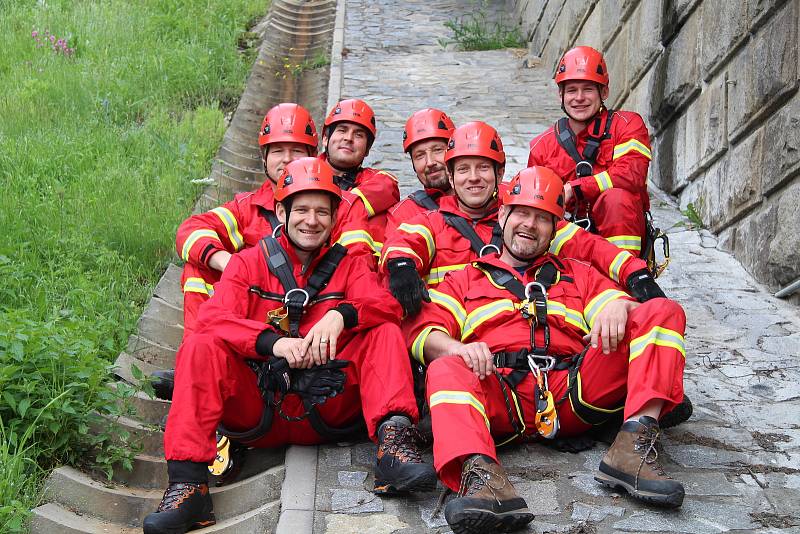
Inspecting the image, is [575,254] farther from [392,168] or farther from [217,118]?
[217,118]

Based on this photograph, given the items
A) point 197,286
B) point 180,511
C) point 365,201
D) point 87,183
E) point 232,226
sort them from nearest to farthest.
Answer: point 180,511 → point 197,286 → point 232,226 → point 365,201 → point 87,183

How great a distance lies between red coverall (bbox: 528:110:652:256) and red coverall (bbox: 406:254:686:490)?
106 centimetres

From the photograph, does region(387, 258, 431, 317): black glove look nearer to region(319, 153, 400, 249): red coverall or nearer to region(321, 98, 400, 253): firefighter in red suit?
region(319, 153, 400, 249): red coverall

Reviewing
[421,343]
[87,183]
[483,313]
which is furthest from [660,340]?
[87,183]

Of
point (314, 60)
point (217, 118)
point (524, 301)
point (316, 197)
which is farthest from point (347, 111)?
point (314, 60)

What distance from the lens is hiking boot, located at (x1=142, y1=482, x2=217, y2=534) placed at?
4566 mm

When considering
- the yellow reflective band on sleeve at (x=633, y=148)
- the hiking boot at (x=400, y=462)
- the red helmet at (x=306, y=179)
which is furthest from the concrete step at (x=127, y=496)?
the yellow reflective band on sleeve at (x=633, y=148)

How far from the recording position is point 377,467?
4.77 meters

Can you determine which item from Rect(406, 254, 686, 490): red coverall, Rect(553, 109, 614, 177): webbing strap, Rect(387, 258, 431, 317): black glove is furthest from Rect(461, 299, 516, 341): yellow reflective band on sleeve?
Rect(553, 109, 614, 177): webbing strap

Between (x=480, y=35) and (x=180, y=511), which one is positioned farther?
(x=480, y=35)

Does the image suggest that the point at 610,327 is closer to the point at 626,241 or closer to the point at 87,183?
the point at 626,241

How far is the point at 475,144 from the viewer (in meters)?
6.05

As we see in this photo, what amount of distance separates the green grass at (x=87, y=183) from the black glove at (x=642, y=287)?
9.54ft

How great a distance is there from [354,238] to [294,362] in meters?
1.57
